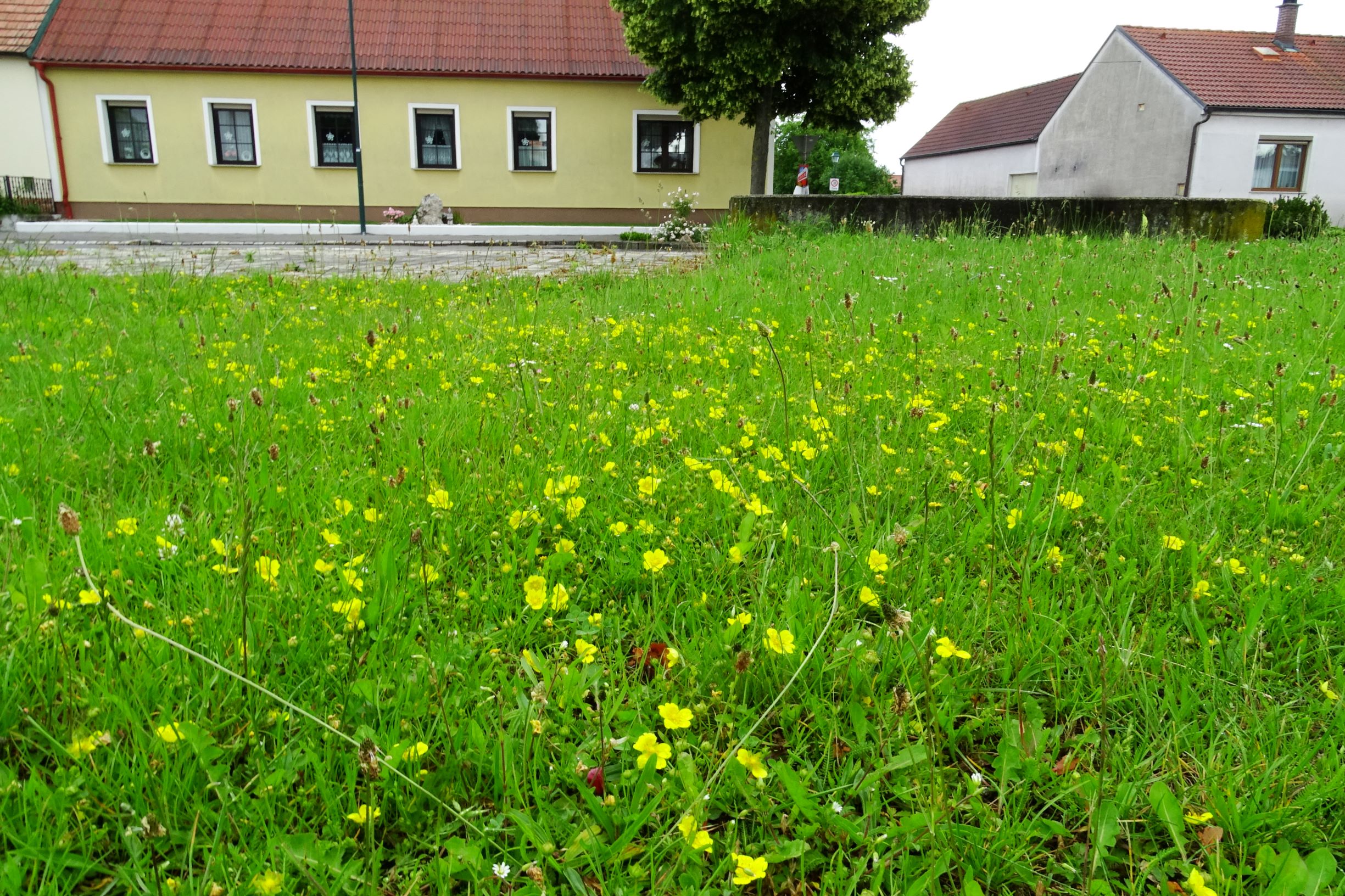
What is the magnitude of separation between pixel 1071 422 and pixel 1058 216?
349 inches

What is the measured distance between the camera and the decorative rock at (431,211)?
22.3m

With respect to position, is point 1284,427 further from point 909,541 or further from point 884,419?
point 909,541

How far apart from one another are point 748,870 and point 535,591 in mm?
682

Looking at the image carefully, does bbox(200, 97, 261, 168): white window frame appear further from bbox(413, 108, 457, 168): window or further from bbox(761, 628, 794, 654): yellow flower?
bbox(761, 628, 794, 654): yellow flower

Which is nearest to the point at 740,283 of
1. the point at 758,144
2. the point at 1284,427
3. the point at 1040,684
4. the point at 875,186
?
the point at 1284,427

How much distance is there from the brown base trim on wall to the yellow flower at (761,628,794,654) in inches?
871

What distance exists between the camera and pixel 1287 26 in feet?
99.7

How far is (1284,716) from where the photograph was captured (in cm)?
159

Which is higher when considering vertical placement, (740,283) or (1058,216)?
(1058,216)

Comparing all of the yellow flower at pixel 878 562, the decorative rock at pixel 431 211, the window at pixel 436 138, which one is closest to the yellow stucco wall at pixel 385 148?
the window at pixel 436 138

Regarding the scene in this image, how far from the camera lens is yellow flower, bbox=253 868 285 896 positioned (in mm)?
1159

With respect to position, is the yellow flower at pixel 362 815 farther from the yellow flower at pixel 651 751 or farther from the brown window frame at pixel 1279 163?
the brown window frame at pixel 1279 163

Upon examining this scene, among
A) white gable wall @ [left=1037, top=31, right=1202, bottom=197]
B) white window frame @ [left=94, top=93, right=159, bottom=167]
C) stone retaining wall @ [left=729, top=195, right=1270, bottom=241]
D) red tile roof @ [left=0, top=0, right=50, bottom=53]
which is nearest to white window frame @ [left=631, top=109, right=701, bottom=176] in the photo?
white window frame @ [left=94, top=93, right=159, bottom=167]

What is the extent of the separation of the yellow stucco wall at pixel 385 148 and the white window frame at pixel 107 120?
0.31 feet
